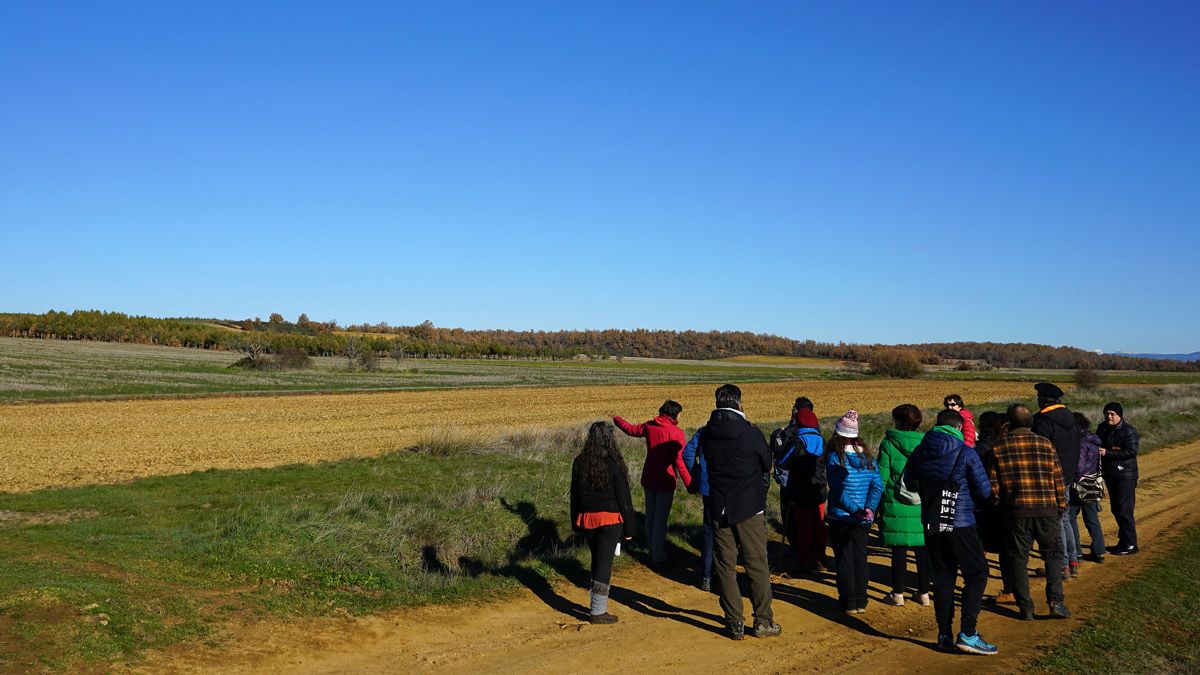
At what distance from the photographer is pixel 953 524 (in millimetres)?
6930

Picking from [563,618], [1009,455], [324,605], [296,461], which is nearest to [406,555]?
[324,605]

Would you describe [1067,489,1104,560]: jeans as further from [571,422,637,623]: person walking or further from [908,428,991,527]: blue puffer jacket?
[571,422,637,623]: person walking

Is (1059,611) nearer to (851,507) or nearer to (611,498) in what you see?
(851,507)

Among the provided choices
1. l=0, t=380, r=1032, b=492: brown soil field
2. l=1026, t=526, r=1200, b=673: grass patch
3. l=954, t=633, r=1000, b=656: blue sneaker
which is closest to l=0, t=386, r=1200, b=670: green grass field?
l=0, t=380, r=1032, b=492: brown soil field

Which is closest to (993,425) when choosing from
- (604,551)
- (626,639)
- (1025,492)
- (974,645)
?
(1025,492)

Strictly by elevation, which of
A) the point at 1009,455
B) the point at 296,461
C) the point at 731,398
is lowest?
the point at 296,461

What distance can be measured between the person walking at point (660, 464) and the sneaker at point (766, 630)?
2119 mm

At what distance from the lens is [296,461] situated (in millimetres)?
19391

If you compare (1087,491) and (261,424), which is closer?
(1087,491)

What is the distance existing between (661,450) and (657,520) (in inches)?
35.2

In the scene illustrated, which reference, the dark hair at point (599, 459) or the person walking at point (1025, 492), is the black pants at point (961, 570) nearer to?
the person walking at point (1025, 492)

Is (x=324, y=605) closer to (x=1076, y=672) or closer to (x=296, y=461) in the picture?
(x=1076, y=672)

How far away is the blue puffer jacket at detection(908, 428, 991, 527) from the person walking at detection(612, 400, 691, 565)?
273 centimetres

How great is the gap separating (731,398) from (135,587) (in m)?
5.46
